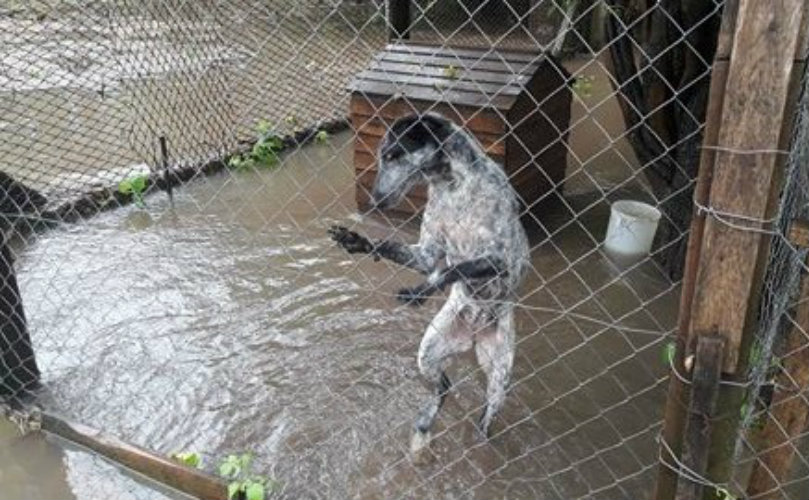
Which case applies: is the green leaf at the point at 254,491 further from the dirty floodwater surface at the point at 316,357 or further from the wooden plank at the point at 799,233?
the wooden plank at the point at 799,233

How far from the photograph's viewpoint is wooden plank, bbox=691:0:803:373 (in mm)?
1531

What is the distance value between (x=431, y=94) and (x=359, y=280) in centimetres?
136

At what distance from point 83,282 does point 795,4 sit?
4.52 metres

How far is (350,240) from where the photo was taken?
111 inches

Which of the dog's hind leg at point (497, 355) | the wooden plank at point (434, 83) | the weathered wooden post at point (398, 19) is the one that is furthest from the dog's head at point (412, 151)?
the weathered wooden post at point (398, 19)

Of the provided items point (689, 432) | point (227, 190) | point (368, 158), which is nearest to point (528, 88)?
point (368, 158)

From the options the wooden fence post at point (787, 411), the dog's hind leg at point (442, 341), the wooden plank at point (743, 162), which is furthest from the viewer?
the dog's hind leg at point (442, 341)

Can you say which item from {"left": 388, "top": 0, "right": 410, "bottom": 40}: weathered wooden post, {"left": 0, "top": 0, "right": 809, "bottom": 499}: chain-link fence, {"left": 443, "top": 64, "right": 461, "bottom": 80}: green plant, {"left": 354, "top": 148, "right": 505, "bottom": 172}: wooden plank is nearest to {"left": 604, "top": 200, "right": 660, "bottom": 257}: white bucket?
{"left": 0, "top": 0, "right": 809, "bottom": 499}: chain-link fence

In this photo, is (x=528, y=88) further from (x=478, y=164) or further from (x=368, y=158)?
(x=478, y=164)

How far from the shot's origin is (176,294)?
16.0 ft

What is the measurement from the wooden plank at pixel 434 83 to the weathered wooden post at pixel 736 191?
3324mm

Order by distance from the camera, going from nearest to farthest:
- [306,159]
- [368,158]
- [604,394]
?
[604,394]
[368,158]
[306,159]

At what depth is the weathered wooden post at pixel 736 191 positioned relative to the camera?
5.06 ft

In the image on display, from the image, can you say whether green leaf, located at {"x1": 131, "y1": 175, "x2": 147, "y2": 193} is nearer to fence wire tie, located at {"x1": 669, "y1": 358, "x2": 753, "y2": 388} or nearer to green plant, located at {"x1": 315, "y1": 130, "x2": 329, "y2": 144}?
green plant, located at {"x1": 315, "y1": 130, "x2": 329, "y2": 144}
